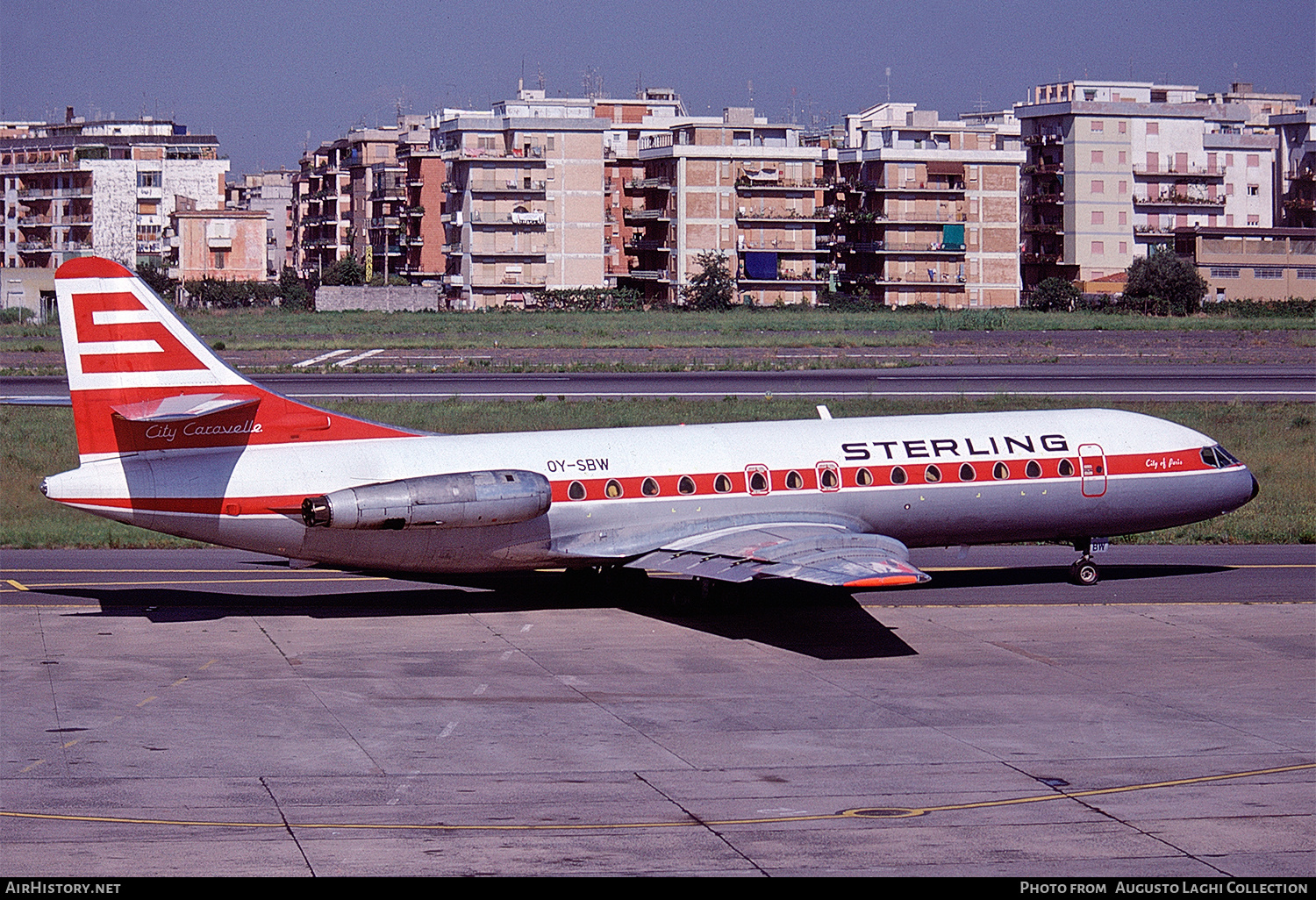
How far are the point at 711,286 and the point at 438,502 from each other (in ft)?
358

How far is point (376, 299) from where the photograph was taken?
131125 mm

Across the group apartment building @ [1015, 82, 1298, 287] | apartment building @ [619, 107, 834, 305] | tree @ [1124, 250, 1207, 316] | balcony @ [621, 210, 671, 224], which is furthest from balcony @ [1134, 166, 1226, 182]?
balcony @ [621, 210, 671, 224]

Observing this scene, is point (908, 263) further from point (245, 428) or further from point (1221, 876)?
point (1221, 876)

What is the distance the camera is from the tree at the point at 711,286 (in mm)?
129875

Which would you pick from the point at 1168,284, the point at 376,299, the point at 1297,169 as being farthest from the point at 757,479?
the point at 1297,169

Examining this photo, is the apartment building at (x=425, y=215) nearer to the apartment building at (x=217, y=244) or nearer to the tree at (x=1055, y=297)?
the apartment building at (x=217, y=244)

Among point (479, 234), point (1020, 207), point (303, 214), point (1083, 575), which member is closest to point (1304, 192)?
point (1020, 207)

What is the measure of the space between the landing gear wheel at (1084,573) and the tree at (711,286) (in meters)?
100

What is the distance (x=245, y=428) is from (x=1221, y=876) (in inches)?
681

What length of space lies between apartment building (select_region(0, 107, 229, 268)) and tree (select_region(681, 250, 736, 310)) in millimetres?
64097

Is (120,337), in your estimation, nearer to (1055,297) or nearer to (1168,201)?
(1055,297)

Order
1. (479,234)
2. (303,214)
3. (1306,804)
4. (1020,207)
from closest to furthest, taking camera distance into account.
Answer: (1306,804)
(479,234)
(1020,207)
(303,214)

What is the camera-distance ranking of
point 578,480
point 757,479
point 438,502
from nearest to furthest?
1. point 438,502
2. point 578,480
3. point 757,479

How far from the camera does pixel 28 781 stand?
16891 millimetres
